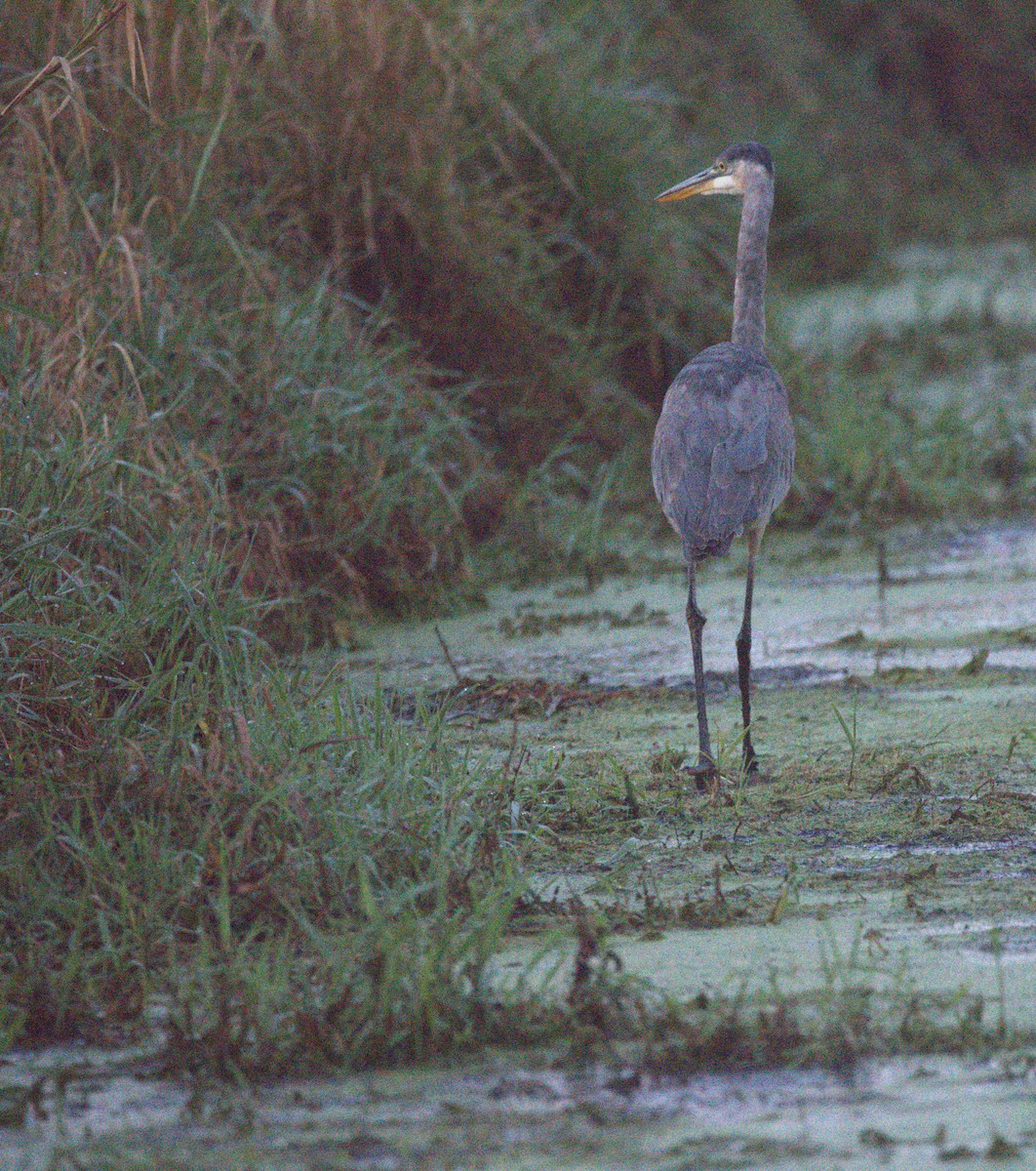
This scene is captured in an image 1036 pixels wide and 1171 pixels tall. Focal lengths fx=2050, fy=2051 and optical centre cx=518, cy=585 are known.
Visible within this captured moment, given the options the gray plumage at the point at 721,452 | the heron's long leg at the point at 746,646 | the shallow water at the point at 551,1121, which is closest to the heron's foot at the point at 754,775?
the heron's long leg at the point at 746,646

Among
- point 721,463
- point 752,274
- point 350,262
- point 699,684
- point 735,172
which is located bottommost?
point 699,684

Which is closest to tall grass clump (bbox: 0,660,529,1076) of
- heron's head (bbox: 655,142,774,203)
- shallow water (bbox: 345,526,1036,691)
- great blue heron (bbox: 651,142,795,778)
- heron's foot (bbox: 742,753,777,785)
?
heron's foot (bbox: 742,753,777,785)

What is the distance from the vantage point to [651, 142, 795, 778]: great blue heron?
429 centimetres

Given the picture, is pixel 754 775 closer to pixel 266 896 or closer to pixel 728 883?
pixel 728 883

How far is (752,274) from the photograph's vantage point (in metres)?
5.02

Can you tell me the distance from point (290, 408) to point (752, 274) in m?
1.43

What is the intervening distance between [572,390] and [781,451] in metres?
2.74

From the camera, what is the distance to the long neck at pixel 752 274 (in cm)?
498

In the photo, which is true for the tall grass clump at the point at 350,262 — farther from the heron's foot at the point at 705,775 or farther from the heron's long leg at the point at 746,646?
the heron's foot at the point at 705,775

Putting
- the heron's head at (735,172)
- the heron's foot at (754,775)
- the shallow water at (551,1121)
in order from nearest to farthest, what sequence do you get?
1. the shallow water at (551,1121)
2. the heron's foot at (754,775)
3. the heron's head at (735,172)

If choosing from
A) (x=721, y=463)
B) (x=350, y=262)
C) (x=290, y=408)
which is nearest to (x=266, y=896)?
(x=721, y=463)

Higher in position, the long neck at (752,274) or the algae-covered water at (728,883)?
the long neck at (752,274)

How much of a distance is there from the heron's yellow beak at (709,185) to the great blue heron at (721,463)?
64 centimetres

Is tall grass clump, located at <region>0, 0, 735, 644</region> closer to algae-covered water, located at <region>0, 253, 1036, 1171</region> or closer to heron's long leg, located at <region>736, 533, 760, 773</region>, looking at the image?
algae-covered water, located at <region>0, 253, 1036, 1171</region>
